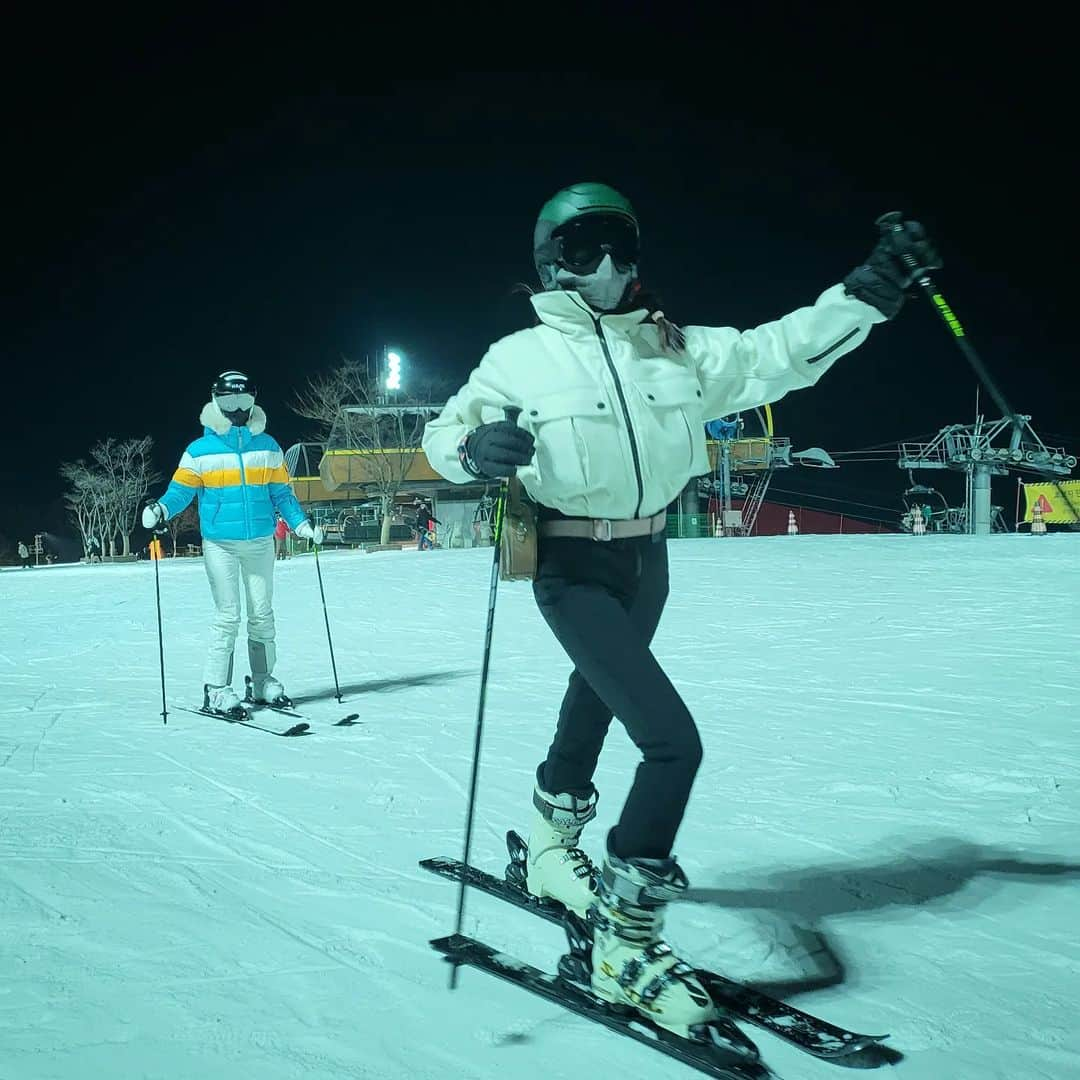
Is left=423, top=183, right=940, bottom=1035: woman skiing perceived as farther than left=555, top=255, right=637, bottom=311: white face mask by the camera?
No

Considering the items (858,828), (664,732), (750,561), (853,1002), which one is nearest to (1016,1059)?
(853,1002)

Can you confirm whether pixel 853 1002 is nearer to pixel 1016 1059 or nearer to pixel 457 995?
pixel 1016 1059

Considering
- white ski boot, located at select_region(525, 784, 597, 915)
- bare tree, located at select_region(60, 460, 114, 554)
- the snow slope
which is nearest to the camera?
the snow slope

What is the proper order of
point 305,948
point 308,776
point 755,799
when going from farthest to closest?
point 308,776
point 755,799
point 305,948

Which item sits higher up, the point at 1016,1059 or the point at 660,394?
the point at 660,394

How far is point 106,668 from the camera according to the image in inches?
375

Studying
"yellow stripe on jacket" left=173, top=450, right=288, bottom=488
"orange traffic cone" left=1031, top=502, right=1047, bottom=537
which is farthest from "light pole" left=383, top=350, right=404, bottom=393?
"yellow stripe on jacket" left=173, top=450, right=288, bottom=488

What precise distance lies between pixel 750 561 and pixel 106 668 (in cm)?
1231

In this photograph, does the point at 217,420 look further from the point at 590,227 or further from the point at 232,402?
the point at 590,227

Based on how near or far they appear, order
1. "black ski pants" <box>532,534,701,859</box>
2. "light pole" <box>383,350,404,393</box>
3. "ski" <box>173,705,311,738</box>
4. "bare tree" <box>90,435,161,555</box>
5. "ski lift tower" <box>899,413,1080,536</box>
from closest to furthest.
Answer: "black ski pants" <box>532,534,701,859</box>
"ski" <box>173,705,311,738</box>
"ski lift tower" <box>899,413,1080,536</box>
"light pole" <box>383,350,404,393</box>
"bare tree" <box>90,435,161,555</box>

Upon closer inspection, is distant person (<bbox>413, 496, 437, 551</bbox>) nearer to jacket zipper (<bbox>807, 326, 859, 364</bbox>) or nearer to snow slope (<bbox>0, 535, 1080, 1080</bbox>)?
snow slope (<bbox>0, 535, 1080, 1080</bbox>)

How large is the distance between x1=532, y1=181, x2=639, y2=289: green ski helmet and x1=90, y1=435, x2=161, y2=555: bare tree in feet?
225

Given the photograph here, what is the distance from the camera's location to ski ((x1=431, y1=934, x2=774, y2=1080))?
A: 2.23 metres

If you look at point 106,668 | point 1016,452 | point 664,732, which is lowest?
point 106,668
